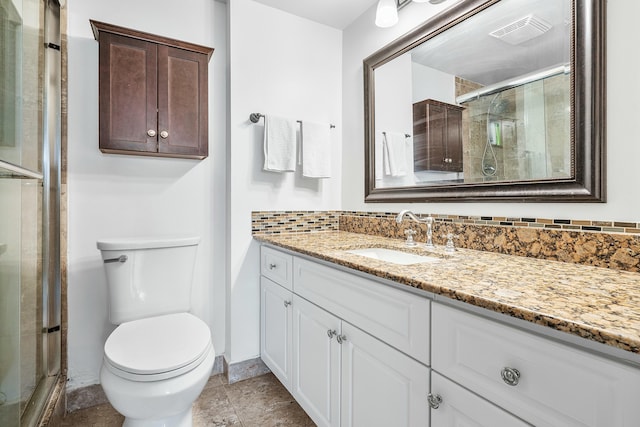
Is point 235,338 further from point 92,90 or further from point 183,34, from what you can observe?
point 183,34

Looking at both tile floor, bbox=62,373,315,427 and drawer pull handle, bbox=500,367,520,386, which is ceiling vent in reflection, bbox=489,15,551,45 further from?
tile floor, bbox=62,373,315,427

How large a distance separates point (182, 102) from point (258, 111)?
0.45m

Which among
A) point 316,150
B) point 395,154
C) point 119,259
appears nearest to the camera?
point 119,259

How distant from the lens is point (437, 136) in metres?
1.61

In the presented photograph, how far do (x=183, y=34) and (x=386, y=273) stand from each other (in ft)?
6.05

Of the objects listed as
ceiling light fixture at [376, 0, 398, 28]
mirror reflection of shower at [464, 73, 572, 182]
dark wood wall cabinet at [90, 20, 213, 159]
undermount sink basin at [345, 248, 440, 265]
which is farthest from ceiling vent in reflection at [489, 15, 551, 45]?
dark wood wall cabinet at [90, 20, 213, 159]

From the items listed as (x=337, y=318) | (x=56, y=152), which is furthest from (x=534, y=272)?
(x=56, y=152)

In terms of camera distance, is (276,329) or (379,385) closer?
(379,385)

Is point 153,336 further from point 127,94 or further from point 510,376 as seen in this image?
point 510,376

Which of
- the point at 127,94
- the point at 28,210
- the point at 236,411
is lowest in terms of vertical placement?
the point at 236,411

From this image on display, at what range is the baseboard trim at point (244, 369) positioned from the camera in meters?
1.88

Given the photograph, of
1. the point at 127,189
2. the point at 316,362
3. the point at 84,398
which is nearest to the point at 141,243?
the point at 127,189

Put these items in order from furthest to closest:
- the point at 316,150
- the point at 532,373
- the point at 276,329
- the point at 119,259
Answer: the point at 316,150 → the point at 276,329 → the point at 119,259 → the point at 532,373

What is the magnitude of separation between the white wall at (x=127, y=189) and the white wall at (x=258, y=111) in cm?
13
